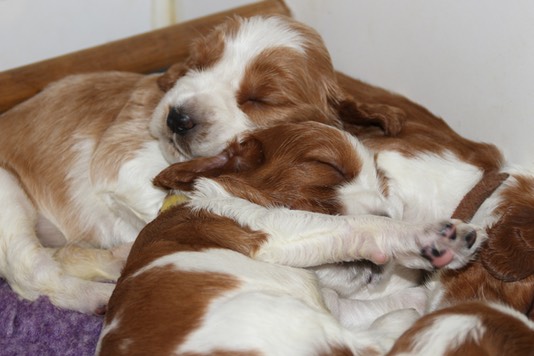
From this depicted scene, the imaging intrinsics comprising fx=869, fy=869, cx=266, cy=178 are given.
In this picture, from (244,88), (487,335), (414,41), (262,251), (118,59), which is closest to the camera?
(487,335)

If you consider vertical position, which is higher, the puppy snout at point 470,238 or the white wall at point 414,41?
the white wall at point 414,41

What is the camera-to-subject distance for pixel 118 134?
3.90 metres

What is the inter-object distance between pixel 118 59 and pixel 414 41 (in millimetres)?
1562

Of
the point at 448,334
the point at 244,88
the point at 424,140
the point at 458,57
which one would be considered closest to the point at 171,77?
the point at 244,88

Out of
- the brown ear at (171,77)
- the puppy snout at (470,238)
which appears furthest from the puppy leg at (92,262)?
the puppy snout at (470,238)

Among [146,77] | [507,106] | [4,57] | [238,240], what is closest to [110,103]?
[146,77]

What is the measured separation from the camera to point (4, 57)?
4.87 metres

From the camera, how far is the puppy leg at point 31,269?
11.9 ft

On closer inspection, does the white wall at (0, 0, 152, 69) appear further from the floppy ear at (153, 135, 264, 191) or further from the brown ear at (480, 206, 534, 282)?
the brown ear at (480, 206, 534, 282)

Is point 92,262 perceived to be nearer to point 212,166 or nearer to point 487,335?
point 212,166

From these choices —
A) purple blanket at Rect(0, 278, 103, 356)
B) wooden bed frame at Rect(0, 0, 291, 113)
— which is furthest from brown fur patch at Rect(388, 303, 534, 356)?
wooden bed frame at Rect(0, 0, 291, 113)

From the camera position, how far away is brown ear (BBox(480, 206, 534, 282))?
9.95ft

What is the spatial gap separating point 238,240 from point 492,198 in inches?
40.4

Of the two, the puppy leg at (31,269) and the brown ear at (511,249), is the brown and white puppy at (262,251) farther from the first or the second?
the puppy leg at (31,269)
